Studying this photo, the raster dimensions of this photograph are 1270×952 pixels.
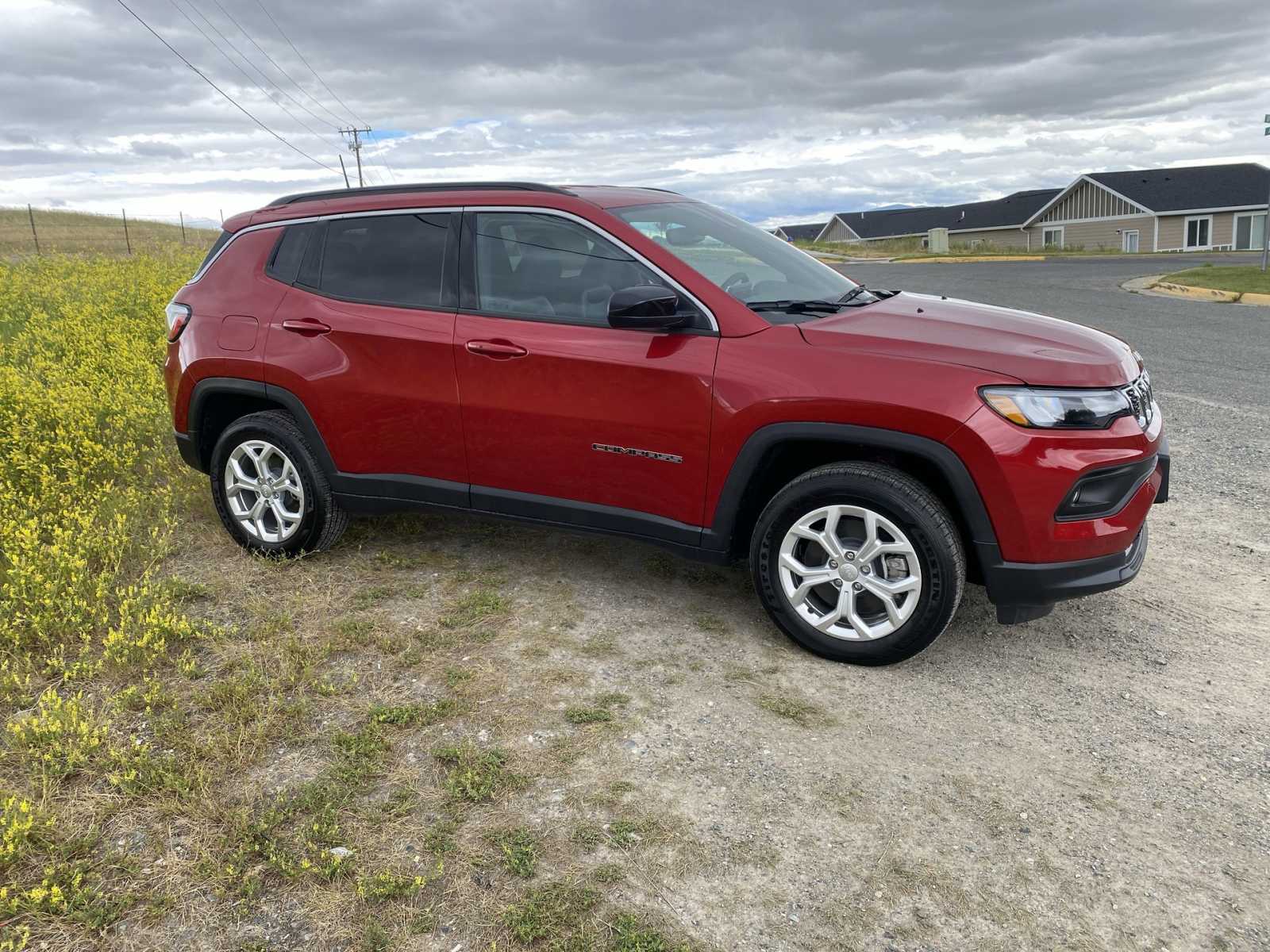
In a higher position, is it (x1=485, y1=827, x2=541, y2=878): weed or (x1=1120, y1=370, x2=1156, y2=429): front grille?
(x1=1120, y1=370, x2=1156, y2=429): front grille

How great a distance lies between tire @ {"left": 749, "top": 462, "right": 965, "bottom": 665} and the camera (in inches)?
141

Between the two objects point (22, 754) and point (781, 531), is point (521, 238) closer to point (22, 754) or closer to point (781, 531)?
point (781, 531)

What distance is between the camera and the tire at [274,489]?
4887 millimetres

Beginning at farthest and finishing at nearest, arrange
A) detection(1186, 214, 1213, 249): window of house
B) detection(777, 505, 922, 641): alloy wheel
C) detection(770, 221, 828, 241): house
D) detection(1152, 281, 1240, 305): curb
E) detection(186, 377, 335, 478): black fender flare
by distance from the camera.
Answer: detection(770, 221, 828, 241): house, detection(1186, 214, 1213, 249): window of house, detection(1152, 281, 1240, 305): curb, detection(186, 377, 335, 478): black fender flare, detection(777, 505, 922, 641): alloy wheel

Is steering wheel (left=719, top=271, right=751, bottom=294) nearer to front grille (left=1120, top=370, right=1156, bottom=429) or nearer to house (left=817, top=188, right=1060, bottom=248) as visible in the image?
front grille (left=1120, top=370, right=1156, bottom=429)

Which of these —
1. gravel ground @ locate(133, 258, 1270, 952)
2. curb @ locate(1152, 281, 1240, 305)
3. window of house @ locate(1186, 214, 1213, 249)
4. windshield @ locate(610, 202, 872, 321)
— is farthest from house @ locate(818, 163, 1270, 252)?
gravel ground @ locate(133, 258, 1270, 952)

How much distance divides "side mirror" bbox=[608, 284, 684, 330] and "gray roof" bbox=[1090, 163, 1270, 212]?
56056 millimetres

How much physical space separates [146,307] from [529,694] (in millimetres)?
11117

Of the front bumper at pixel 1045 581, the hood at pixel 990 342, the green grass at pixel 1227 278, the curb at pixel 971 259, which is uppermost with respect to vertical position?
the hood at pixel 990 342

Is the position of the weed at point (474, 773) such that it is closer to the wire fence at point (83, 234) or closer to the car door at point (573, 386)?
the car door at point (573, 386)

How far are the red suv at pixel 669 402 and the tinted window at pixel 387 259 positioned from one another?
0.05 feet

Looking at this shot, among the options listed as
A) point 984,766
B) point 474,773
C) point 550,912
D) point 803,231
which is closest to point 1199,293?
point 984,766

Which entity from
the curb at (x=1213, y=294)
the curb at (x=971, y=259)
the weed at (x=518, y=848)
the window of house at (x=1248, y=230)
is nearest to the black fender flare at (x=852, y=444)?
the weed at (x=518, y=848)

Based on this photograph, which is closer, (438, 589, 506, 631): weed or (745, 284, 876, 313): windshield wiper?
(745, 284, 876, 313): windshield wiper
